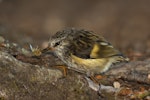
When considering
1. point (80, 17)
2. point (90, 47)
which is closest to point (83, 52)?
point (90, 47)

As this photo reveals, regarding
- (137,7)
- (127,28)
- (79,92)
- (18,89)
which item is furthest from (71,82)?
(137,7)

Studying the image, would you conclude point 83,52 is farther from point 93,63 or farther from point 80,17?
point 80,17

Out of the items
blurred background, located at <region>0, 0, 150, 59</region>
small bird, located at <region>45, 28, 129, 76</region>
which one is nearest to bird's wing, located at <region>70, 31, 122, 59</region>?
small bird, located at <region>45, 28, 129, 76</region>

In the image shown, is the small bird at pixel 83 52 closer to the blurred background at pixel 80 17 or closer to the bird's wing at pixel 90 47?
the bird's wing at pixel 90 47

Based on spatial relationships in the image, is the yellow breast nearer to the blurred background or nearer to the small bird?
the small bird

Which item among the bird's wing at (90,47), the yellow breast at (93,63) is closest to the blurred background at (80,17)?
the bird's wing at (90,47)

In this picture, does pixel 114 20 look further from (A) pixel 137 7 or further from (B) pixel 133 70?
(B) pixel 133 70
